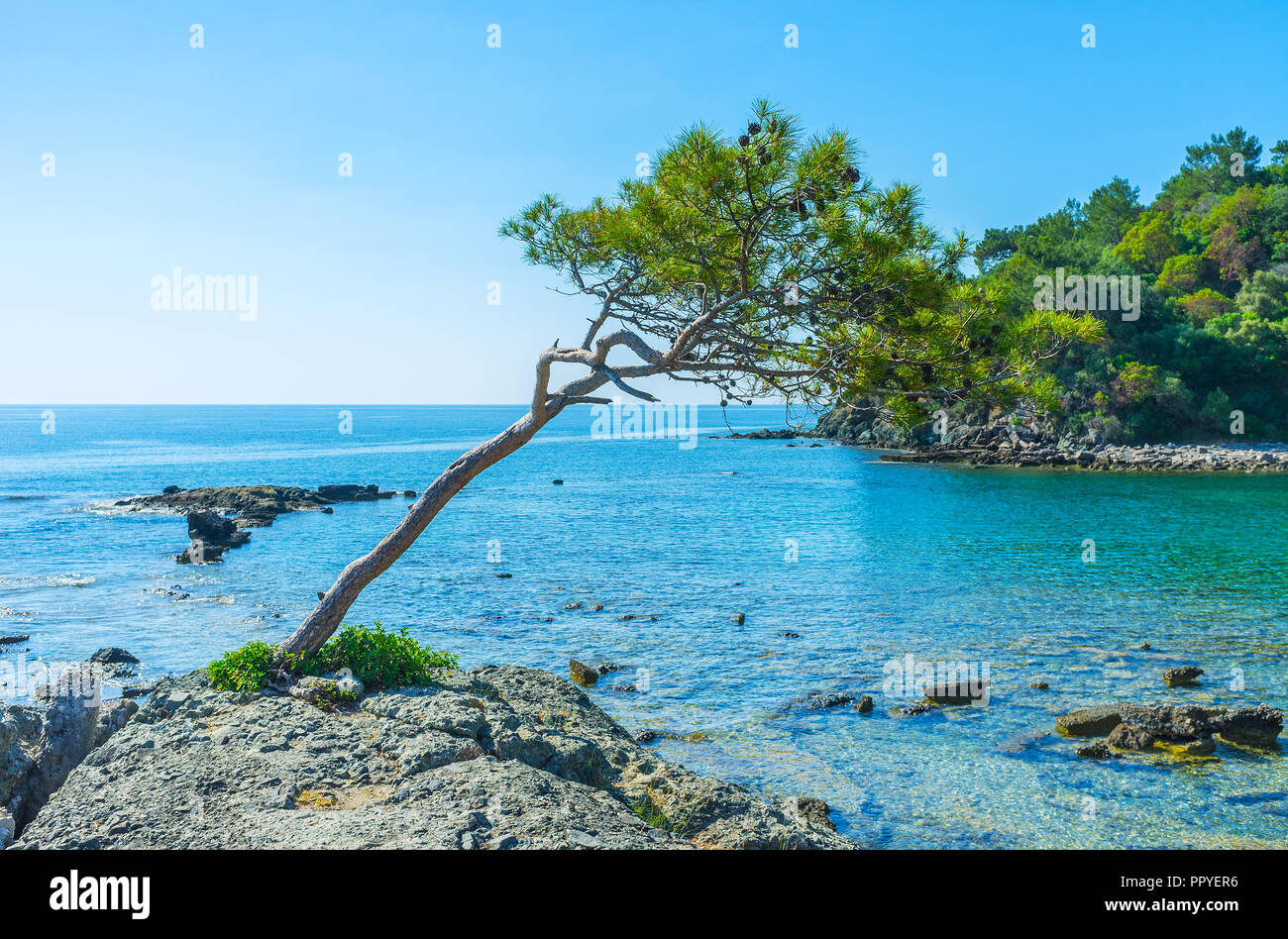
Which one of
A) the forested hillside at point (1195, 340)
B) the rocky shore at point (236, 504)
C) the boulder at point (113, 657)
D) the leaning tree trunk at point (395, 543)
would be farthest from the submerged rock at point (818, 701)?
the forested hillside at point (1195, 340)

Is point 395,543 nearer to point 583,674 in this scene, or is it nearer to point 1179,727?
point 583,674

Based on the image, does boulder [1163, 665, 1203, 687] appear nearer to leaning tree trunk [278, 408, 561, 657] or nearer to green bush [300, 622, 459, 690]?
leaning tree trunk [278, 408, 561, 657]

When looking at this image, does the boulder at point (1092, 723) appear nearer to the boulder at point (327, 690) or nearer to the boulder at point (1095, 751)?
the boulder at point (1095, 751)

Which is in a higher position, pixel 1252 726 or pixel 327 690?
pixel 327 690

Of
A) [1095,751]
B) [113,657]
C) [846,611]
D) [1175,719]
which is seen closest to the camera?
[1095,751]

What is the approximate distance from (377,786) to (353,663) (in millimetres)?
3542

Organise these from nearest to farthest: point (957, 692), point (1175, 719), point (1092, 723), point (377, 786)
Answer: point (377, 786), point (1175, 719), point (1092, 723), point (957, 692)

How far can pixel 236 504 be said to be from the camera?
53688mm

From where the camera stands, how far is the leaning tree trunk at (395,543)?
432 inches

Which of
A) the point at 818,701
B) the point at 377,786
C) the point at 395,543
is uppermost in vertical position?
the point at 395,543

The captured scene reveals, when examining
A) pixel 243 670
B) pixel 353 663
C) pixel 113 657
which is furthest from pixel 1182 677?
pixel 113 657
